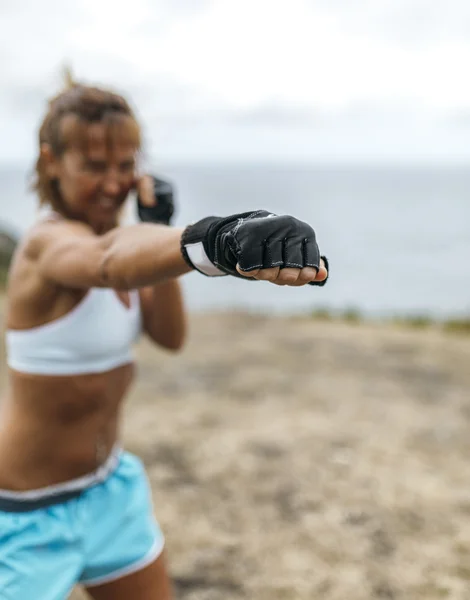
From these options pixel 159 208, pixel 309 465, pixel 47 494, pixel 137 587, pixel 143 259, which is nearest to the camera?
pixel 143 259

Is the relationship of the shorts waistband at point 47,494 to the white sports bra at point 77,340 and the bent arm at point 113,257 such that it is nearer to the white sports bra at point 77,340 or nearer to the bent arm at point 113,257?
the white sports bra at point 77,340

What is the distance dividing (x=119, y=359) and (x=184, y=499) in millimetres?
2270

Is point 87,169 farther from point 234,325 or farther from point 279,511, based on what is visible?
point 234,325

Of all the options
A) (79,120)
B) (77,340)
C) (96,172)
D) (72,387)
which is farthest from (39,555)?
(79,120)

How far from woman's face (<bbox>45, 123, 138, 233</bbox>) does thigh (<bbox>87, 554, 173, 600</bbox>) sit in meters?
1.18

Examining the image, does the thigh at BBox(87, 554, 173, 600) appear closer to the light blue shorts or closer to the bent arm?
the light blue shorts

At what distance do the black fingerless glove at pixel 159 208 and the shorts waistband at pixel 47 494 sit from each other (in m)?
0.88

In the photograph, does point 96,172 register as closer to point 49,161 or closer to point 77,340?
point 49,161

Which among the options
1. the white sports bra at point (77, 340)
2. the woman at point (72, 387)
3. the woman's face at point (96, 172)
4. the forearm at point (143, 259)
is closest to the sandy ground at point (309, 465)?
the woman at point (72, 387)

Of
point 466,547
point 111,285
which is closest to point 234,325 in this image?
point 466,547

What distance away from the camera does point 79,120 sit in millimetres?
2043

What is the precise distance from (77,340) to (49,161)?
0.59m

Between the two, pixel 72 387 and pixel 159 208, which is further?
pixel 159 208

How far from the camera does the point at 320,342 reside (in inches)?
309
